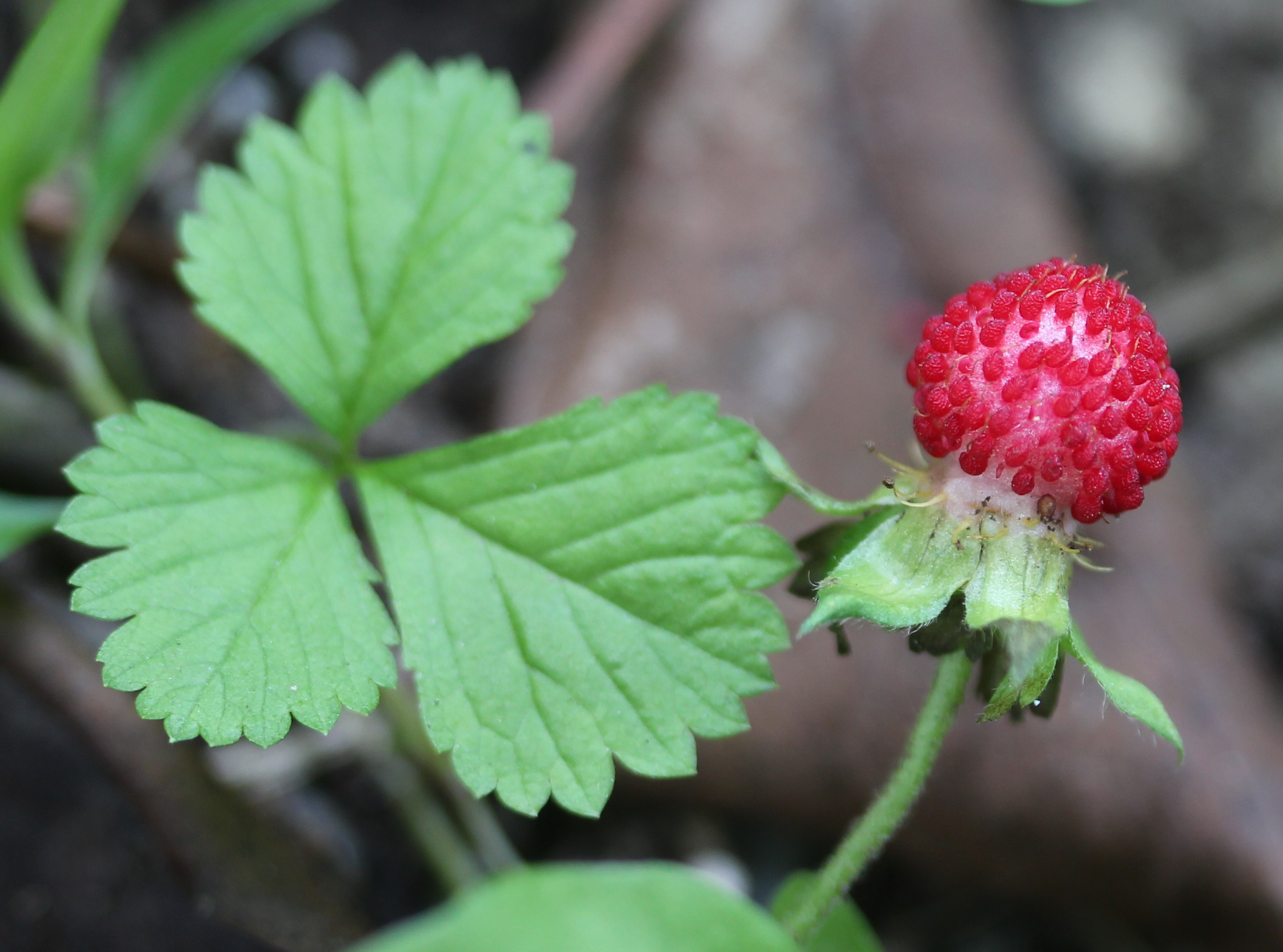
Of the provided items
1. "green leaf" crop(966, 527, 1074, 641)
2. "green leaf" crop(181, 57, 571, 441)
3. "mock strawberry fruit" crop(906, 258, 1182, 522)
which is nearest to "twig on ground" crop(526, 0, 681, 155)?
"green leaf" crop(181, 57, 571, 441)

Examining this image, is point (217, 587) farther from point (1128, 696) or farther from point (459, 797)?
point (1128, 696)

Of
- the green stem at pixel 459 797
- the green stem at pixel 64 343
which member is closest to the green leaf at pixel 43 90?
the green stem at pixel 64 343

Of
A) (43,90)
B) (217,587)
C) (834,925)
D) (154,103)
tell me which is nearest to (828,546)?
(834,925)

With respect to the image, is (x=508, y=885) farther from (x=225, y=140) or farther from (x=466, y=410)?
(x=225, y=140)

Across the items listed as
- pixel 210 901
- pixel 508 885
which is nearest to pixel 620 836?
pixel 210 901

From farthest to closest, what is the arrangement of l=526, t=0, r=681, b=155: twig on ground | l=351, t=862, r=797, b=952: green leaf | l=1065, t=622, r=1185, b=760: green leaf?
l=526, t=0, r=681, b=155: twig on ground, l=1065, t=622, r=1185, b=760: green leaf, l=351, t=862, r=797, b=952: green leaf

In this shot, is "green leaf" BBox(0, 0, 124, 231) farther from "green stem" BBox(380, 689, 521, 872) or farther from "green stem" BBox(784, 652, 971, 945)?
"green stem" BBox(784, 652, 971, 945)
